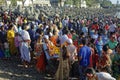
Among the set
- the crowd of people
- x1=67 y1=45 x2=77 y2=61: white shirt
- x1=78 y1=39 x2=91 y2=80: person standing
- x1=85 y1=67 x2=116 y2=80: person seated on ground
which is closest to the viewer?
x1=85 y1=67 x2=116 y2=80: person seated on ground

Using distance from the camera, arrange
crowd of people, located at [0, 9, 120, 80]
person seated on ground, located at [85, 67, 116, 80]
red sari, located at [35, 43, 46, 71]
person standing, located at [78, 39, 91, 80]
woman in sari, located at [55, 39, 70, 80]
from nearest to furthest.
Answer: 1. person seated on ground, located at [85, 67, 116, 80]
2. crowd of people, located at [0, 9, 120, 80]
3. person standing, located at [78, 39, 91, 80]
4. woman in sari, located at [55, 39, 70, 80]
5. red sari, located at [35, 43, 46, 71]

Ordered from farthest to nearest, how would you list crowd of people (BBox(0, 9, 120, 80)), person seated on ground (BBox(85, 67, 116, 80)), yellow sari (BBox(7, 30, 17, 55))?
yellow sari (BBox(7, 30, 17, 55)) < crowd of people (BBox(0, 9, 120, 80)) < person seated on ground (BBox(85, 67, 116, 80))

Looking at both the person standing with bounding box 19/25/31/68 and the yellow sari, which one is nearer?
the person standing with bounding box 19/25/31/68

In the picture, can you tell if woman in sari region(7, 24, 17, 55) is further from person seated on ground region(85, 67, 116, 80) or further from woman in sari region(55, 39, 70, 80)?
person seated on ground region(85, 67, 116, 80)

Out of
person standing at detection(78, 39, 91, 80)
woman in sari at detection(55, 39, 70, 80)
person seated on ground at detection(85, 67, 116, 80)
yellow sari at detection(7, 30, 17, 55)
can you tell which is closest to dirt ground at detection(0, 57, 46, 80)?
yellow sari at detection(7, 30, 17, 55)

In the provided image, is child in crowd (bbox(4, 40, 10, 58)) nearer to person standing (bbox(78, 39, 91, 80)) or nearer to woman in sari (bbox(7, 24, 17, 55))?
woman in sari (bbox(7, 24, 17, 55))

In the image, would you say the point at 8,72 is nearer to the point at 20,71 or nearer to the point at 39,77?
the point at 20,71

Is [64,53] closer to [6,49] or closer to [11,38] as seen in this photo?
[11,38]

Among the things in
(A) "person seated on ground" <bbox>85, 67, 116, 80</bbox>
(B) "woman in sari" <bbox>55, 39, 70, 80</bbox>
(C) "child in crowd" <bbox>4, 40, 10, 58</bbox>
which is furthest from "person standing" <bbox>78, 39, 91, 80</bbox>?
(C) "child in crowd" <bbox>4, 40, 10, 58</bbox>

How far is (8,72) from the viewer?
13.2 meters

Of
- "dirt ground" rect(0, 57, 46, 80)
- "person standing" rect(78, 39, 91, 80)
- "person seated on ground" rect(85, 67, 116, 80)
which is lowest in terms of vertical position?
"dirt ground" rect(0, 57, 46, 80)

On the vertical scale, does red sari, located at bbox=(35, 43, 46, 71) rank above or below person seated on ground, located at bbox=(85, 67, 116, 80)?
below

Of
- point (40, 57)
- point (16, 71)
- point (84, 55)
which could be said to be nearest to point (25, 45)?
point (16, 71)

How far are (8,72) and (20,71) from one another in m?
0.49
